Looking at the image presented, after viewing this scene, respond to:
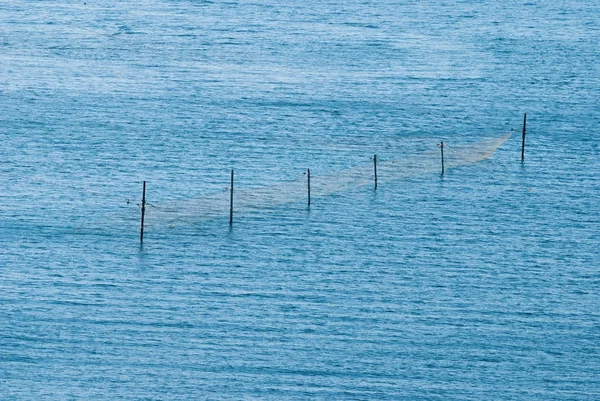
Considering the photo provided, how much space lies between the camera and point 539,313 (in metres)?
55.2

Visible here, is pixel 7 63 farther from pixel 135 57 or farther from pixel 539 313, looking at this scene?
pixel 539 313

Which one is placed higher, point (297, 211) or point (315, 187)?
point (315, 187)

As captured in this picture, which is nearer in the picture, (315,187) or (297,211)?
(297,211)

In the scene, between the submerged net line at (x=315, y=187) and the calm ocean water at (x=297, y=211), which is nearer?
the calm ocean water at (x=297, y=211)

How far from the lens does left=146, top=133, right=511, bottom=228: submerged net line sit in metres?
65.6

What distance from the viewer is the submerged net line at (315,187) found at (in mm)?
65625

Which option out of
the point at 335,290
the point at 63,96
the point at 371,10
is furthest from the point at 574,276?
the point at 371,10

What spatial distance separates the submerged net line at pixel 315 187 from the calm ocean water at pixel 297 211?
301mm

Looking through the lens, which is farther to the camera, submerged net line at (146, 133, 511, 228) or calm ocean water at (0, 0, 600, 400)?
submerged net line at (146, 133, 511, 228)

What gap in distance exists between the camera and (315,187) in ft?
229

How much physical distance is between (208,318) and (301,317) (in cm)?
412

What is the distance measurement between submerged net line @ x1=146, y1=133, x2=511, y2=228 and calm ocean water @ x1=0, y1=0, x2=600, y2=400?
301 millimetres

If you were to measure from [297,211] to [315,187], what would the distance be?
4053 millimetres

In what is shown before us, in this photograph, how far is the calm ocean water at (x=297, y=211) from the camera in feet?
165
